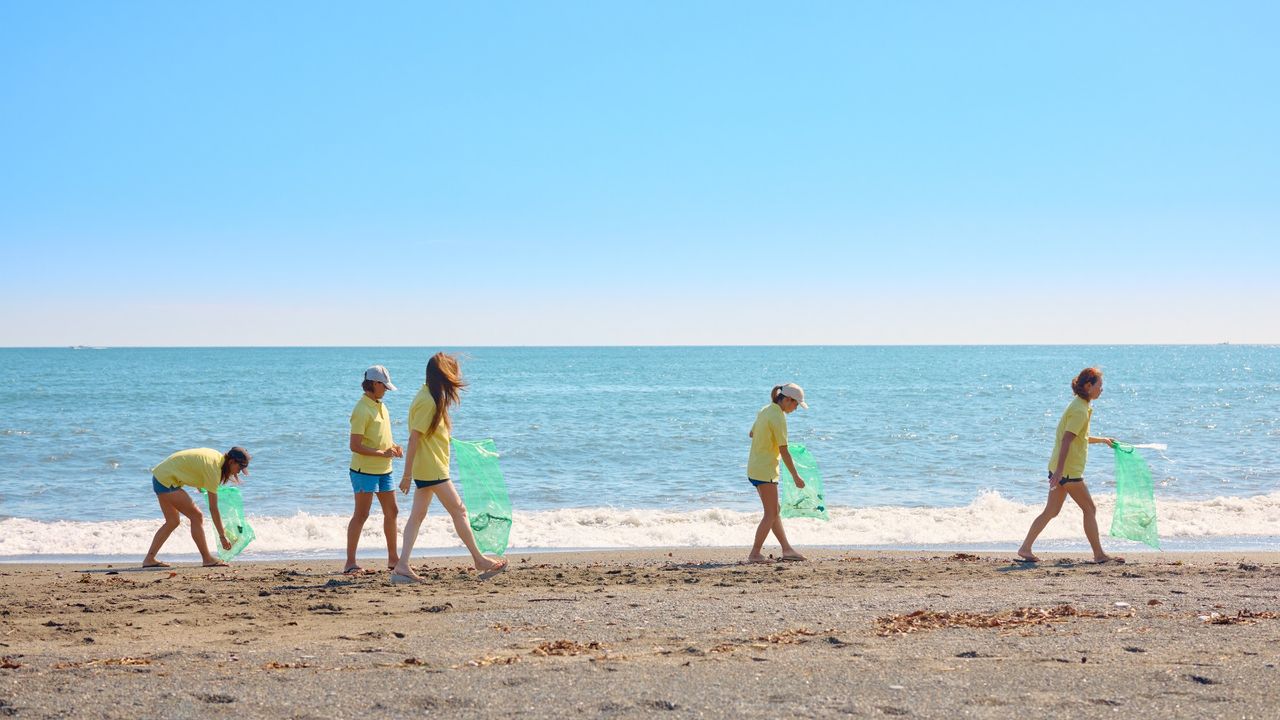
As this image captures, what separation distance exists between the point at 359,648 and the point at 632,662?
1.50 m

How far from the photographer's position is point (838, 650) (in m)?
5.27

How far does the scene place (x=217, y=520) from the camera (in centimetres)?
910

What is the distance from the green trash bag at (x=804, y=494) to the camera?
9531 mm

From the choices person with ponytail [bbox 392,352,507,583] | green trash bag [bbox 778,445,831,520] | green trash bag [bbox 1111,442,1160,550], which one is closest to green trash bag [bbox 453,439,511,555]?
person with ponytail [bbox 392,352,507,583]

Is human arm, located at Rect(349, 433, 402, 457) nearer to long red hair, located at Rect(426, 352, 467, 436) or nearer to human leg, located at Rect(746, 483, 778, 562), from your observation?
long red hair, located at Rect(426, 352, 467, 436)

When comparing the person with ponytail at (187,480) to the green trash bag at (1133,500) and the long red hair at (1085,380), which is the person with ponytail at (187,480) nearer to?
the long red hair at (1085,380)

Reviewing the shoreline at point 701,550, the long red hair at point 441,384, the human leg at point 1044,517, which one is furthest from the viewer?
the shoreline at point 701,550

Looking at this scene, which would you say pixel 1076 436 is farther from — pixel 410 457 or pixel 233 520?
pixel 233 520

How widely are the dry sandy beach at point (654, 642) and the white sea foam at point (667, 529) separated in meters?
2.64

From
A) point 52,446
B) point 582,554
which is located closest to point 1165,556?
point 582,554

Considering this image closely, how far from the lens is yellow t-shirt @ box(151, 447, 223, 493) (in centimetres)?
905

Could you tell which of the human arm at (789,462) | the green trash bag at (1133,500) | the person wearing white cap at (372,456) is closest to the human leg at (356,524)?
the person wearing white cap at (372,456)

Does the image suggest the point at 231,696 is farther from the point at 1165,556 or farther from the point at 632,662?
the point at 1165,556

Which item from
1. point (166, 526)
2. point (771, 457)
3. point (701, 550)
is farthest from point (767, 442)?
point (166, 526)
